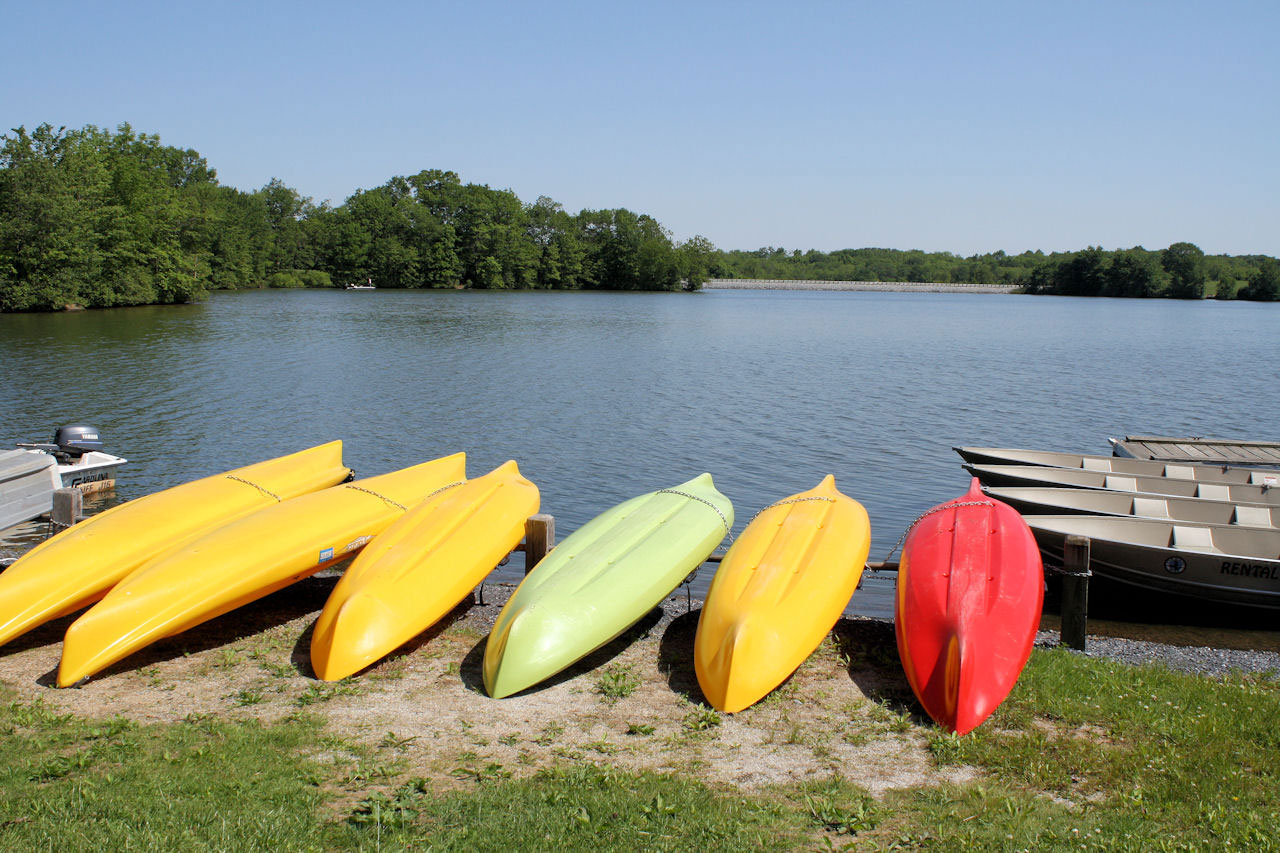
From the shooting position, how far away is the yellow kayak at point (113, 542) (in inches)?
245

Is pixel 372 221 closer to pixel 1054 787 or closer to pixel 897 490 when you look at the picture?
pixel 897 490

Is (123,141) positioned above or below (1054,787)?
above

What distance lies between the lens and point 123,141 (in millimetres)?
Result: 60750

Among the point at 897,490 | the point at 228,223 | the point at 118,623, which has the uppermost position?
the point at 228,223

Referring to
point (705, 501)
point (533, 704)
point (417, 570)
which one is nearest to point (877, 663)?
point (533, 704)

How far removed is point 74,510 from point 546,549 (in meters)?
4.25

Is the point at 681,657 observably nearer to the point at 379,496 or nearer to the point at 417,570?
the point at 417,570

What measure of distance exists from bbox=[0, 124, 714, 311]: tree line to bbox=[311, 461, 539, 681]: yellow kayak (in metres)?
47.0

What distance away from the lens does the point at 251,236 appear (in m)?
89.8

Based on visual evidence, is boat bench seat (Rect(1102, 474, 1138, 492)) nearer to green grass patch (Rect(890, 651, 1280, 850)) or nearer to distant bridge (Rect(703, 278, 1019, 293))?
green grass patch (Rect(890, 651, 1280, 850))

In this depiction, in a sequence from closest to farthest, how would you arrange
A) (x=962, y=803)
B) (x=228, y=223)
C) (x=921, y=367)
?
(x=962, y=803), (x=921, y=367), (x=228, y=223)

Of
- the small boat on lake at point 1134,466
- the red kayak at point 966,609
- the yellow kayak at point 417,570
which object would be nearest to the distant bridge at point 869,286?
the small boat on lake at point 1134,466

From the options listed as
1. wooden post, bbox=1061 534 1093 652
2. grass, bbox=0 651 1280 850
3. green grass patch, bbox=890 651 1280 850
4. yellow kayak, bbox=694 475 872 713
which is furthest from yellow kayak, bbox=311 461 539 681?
wooden post, bbox=1061 534 1093 652

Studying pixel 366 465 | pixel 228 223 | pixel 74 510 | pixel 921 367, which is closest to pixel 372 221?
pixel 228 223
